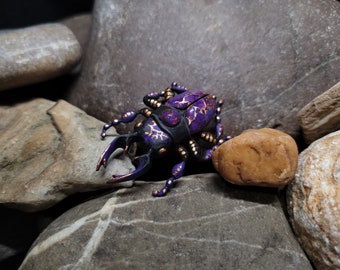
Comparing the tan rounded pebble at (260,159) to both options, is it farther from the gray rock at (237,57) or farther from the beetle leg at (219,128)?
the gray rock at (237,57)

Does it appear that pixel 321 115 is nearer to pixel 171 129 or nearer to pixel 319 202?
pixel 319 202

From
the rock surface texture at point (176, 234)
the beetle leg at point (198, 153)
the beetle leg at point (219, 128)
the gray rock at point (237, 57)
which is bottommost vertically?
the rock surface texture at point (176, 234)

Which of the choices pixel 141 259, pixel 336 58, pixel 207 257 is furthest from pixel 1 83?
pixel 336 58

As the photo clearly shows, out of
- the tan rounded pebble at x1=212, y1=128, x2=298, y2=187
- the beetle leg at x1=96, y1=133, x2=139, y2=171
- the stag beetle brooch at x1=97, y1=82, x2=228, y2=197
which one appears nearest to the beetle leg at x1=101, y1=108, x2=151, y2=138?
the stag beetle brooch at x1=97, y1=82, x2=228, y2=197

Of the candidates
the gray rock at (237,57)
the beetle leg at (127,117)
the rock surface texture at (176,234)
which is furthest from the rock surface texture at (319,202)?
the beetle leg at (127,117)

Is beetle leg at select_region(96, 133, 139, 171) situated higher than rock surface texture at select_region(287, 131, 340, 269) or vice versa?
beetle leg at select_region(96, 133, 139, 171)

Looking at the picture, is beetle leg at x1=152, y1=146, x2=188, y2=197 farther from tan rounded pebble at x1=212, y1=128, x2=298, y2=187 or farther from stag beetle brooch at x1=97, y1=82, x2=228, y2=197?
tan rounded pebble at x1=212, y1=128, x2=298, y2=187

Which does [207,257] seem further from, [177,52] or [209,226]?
Result: [177,52]
